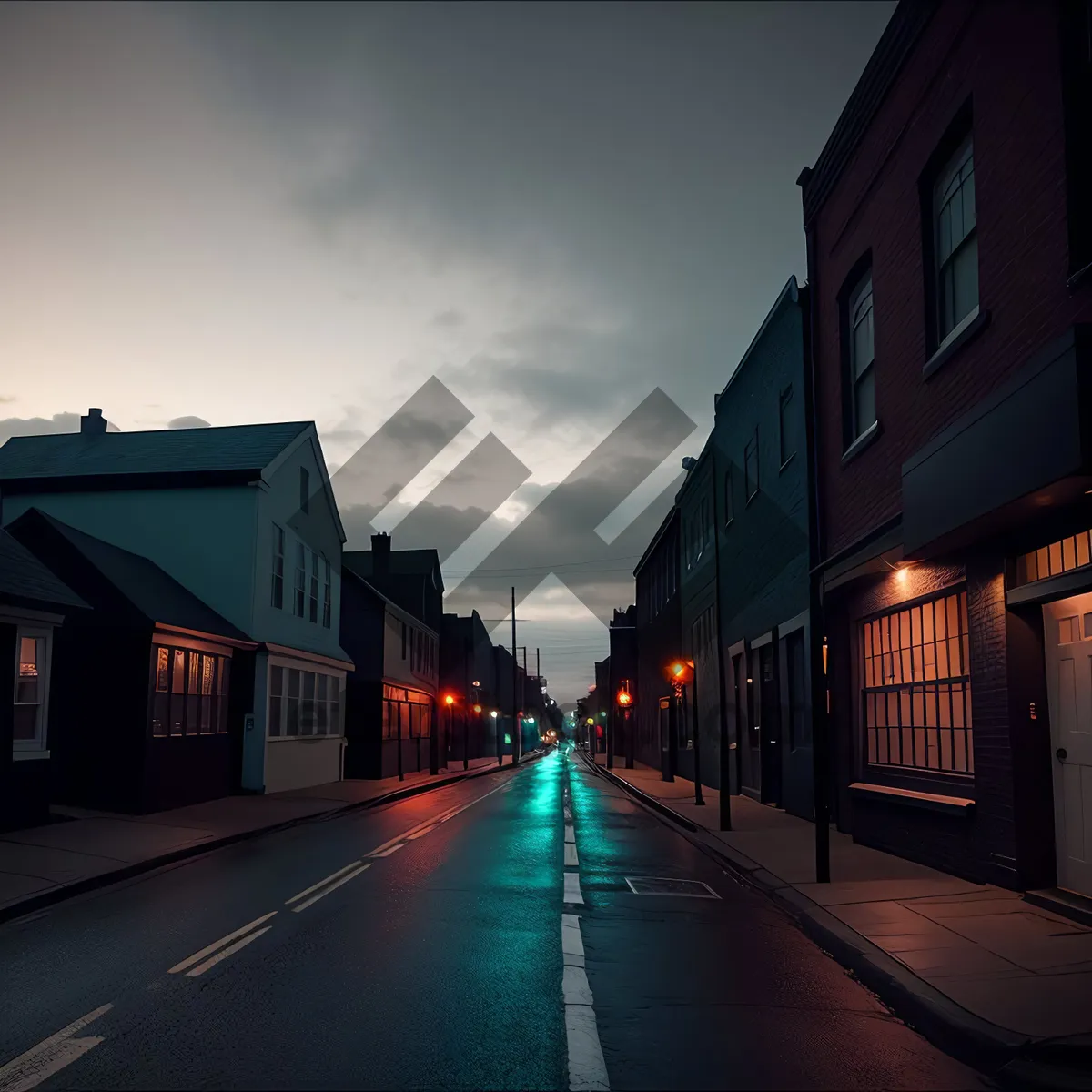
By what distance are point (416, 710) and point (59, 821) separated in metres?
30.1

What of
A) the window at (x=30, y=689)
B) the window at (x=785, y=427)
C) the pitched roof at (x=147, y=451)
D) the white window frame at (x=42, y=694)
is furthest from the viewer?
the pitched roof at (x=147, y=451)

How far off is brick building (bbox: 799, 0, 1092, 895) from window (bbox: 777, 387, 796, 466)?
13.7 feet

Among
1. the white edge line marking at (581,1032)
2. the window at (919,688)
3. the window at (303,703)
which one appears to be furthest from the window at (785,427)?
the window at (303,703)

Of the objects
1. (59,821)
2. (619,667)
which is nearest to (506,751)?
(619,667)

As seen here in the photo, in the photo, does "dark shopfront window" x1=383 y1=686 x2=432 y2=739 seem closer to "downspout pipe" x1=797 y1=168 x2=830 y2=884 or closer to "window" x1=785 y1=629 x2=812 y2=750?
"window" x1=785 y1=629 x2=812 y2=750

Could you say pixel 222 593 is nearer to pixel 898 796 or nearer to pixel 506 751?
pixel 898 796

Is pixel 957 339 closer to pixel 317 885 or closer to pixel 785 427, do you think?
Answer: pixel 317 885

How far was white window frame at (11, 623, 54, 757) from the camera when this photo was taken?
17.1 m

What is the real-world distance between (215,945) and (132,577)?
16016 mm

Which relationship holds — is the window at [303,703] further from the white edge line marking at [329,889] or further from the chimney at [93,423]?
the white edge line marking at [329,889]

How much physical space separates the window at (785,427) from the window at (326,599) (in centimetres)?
1754

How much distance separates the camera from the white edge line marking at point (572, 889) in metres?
11.3

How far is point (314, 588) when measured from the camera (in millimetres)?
33562

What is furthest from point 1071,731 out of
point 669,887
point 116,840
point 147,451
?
point 147,451
